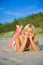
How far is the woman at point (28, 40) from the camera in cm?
142

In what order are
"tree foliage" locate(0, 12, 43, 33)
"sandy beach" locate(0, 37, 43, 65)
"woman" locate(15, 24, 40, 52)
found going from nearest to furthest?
"sandy beach" locate(0, 37, 43, 65) < "tree foliage" locate(0, 12, 43, 33) < "woman" locate(15, 24, 40, 52)

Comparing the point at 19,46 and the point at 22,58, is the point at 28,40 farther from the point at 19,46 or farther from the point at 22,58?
the point at 22,58

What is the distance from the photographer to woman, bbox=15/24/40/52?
142cm

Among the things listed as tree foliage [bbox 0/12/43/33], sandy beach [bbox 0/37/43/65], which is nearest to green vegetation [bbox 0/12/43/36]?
tree foliage [bbox 0/12/43/33]

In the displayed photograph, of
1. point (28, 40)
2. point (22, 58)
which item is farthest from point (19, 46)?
point (22, 58)

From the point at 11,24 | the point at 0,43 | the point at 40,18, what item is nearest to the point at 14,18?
the point at 11,24

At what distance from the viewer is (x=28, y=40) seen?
1.45 meters

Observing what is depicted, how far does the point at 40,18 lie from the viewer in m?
1.40

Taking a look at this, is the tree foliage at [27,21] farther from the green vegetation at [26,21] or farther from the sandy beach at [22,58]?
the sandy beach at [22,58]

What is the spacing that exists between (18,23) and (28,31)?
7cm

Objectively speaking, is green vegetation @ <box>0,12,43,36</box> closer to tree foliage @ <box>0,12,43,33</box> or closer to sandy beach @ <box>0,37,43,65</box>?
tree foliage @ <box>0,12,43,33</box>

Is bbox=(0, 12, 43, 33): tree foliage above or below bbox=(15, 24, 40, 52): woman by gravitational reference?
above

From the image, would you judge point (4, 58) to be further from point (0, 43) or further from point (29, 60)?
point (0, 43)

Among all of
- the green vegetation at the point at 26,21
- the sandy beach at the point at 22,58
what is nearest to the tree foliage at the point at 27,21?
the green vegetation at the point at 26,21
